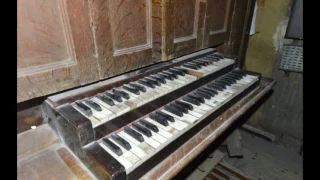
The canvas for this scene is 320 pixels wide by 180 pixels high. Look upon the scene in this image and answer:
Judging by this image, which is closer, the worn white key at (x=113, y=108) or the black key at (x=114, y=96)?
the worn white key at (x=113, y=108)

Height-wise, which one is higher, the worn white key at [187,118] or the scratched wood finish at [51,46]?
the scratched wood finish at [51,46]

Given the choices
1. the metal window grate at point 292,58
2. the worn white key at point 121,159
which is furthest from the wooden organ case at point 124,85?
the metal window grate at point 292,58

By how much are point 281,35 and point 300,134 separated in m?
1.82

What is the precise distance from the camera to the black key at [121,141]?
129 centimetres

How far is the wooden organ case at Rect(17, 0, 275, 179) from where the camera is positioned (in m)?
1.22

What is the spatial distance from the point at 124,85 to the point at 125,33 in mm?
495

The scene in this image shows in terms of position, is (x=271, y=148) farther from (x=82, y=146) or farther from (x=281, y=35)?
(x=82, y=146)

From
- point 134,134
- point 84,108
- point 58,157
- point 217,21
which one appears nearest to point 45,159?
point 58,157

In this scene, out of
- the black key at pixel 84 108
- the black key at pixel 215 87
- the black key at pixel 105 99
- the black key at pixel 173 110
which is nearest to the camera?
the black key at pixel 84 108

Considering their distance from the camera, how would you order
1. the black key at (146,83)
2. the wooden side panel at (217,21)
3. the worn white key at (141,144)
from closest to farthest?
the worn white key at (141,144) < the black key at (146,83) < the wooden side panel at (217,21)

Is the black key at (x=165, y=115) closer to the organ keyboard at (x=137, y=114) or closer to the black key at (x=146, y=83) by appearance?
the organ keyboard at (x=137, y=114)

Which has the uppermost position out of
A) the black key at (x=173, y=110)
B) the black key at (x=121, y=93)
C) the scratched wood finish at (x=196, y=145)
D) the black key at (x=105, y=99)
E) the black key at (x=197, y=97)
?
the black key at (x=121, y=93)

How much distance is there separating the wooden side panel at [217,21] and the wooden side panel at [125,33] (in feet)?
2.74

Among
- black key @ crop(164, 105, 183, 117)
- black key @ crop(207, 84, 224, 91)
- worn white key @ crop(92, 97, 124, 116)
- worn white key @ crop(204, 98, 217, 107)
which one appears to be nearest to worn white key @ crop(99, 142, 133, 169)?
worn white key @ crop(92, 97, 124, 116)
